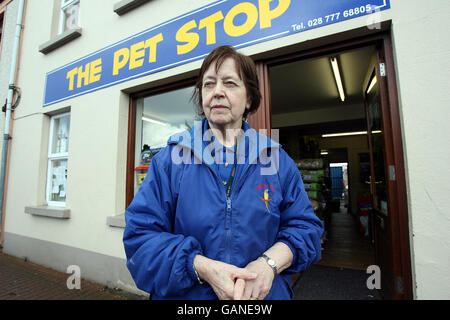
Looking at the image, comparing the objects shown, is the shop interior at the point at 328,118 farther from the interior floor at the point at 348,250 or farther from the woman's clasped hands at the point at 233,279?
the woman's clasped hands at the point at 233,279

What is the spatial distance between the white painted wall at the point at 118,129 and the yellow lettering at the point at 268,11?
0.79 feet

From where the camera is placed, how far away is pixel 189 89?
3029 millimetres

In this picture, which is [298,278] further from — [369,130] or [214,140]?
[214,140]

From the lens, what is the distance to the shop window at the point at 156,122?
3199 mm

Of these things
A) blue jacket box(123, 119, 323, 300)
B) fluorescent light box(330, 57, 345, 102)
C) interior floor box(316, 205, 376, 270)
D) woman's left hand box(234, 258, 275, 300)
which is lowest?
interior floor box(316, 205, 376, 270)

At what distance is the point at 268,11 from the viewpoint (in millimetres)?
2197

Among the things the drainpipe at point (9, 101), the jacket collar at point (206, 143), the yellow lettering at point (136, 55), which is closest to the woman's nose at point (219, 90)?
the jacket collar at point (206, 143)

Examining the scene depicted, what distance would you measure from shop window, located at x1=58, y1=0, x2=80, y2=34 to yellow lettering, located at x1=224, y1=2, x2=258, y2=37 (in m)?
3.50

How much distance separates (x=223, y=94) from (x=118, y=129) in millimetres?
2419

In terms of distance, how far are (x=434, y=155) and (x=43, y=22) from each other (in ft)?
21.3

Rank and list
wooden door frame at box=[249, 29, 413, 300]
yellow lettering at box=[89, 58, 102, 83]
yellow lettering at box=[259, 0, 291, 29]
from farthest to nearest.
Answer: yellow lettering at box=[89, 58, 102, 83] < yellow lettering at box=[259, 0, 291, 29] < wooden door frame at box=[249, 29, 413, 300]

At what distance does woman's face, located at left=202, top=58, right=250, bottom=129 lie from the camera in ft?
3.78

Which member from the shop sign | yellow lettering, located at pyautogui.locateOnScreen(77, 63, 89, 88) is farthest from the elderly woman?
→ yellow lettering, located at pyautogui.locateOnScreen(77, 63, 89, 88)

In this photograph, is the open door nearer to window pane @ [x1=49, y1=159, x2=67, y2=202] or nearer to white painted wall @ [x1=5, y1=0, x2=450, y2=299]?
white painted wall @ [x1=5, y1=0, x2=450, y2=299]
